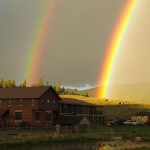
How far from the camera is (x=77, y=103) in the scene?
312 ft

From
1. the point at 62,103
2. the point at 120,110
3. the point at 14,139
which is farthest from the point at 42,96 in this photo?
the point at 120,110

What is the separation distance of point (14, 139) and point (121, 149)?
15.9 meters

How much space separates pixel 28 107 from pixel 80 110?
20770 millimetres

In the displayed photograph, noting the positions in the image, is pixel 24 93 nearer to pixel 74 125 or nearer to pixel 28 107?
pixel 28 107

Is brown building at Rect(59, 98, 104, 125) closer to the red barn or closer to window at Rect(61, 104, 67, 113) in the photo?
window at Rect(61, 104, 67, 113)

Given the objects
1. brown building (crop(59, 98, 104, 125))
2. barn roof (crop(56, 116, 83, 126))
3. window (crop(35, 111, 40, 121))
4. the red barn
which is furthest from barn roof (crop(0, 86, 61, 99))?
barn roof (crop(56, 116, 83, 126))

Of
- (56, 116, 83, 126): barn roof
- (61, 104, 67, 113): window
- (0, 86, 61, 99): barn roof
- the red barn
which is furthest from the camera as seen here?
(61, 104, 67, 113): window

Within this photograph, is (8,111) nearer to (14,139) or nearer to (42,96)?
(42,96)

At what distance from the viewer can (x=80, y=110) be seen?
96438mm

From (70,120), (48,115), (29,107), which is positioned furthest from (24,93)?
(70,120)

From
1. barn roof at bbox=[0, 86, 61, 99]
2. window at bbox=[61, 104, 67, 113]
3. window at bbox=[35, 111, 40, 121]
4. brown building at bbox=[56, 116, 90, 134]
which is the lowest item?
brown building at bbox=[56, 116, 90, 134]

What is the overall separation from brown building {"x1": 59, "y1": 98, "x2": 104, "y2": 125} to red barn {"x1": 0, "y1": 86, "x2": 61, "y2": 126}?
14.9ft

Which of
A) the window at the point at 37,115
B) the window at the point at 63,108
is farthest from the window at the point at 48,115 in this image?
the window at the point at 63,108

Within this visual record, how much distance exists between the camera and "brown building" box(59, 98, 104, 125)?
90.4 meters
